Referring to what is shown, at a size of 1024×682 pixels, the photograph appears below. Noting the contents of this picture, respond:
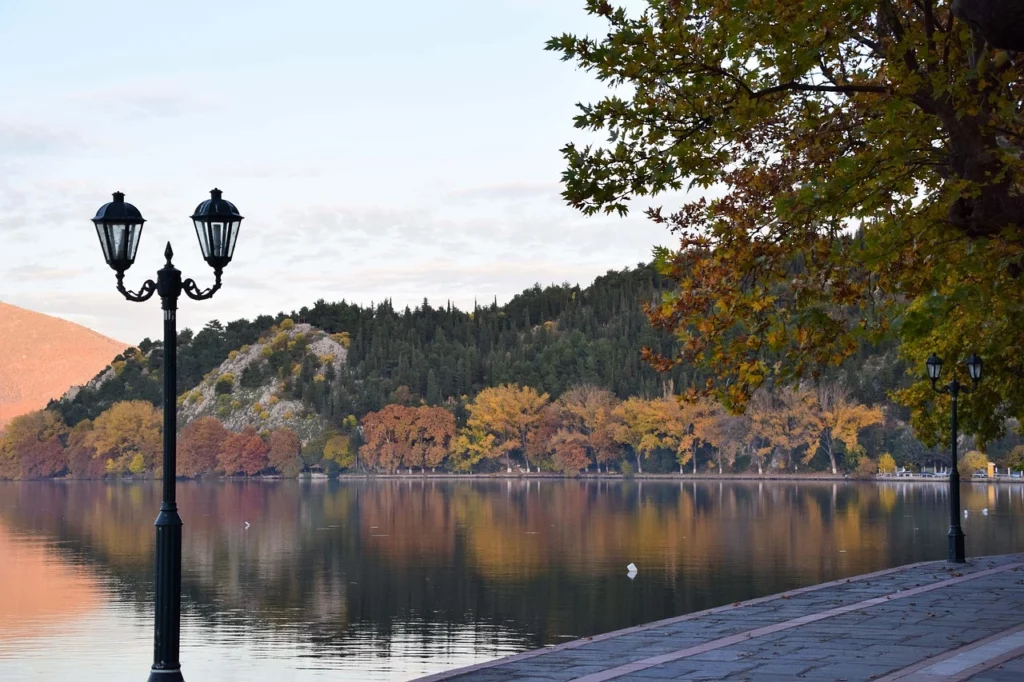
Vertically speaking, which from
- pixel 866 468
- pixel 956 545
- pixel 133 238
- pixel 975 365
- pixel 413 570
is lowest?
pixel 413 570

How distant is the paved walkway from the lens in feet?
53.8

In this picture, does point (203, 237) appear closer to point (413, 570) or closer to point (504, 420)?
point (413, 570)

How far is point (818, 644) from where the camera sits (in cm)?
1908

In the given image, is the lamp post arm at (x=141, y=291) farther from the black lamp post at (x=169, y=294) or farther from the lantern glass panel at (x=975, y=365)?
the lantern glass panel at (x=975, y=365)

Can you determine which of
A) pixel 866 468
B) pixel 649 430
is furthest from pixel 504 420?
pixel 866 468

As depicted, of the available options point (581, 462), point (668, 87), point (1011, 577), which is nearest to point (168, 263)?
point (668, 87)

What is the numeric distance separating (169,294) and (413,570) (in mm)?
A: 53055

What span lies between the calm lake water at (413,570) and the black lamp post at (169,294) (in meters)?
23.6

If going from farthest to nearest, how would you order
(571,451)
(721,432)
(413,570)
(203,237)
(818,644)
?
(571,451) < (721,432) < (413,570) < (818,644) < (203,237)

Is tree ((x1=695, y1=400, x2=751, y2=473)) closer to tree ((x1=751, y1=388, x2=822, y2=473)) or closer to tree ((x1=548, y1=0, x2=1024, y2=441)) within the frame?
tree ((x1=751, y1=388, x2=822, y2=473))

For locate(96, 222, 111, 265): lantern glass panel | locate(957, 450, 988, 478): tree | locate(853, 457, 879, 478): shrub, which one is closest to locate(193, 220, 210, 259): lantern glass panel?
locate(96, 222, 111, 265): lantern glass panel

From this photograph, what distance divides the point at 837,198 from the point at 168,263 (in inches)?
305

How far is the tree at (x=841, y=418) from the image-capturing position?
490ft

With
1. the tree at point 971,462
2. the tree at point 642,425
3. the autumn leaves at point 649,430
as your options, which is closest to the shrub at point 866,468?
the autumn leaves at point 649,430
